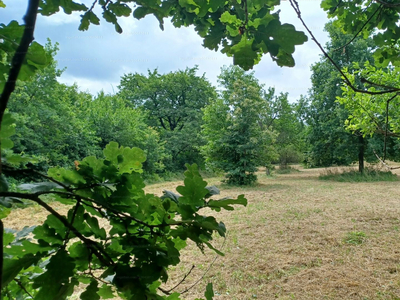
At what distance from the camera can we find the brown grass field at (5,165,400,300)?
1249 mm

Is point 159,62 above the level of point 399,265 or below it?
above

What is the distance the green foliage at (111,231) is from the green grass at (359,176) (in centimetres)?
615

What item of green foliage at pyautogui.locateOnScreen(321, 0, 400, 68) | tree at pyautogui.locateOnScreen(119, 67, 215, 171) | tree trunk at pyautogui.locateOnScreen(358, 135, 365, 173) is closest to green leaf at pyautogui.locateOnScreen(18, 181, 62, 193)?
green foliage at pyautogui.locateOnScreen(321, 0, 400, 68)

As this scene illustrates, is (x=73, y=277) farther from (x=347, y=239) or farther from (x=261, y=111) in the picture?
(x=261, y=111)

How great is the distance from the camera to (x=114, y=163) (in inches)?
12.1

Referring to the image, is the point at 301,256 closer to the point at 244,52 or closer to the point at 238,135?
the point at 244,52

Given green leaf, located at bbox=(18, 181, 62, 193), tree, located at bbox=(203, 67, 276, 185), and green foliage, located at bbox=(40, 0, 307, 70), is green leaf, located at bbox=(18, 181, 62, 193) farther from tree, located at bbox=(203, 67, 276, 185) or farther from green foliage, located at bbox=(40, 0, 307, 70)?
tree, located at bbox=(203, 67, 276, 185)

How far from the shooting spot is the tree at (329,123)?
583 centimetres

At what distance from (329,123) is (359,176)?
1507 millimetres

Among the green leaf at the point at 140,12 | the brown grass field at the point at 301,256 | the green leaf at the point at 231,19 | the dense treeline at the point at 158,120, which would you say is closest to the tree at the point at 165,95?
the dense treeline at the point at 158,120

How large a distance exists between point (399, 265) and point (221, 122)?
4.19 metres

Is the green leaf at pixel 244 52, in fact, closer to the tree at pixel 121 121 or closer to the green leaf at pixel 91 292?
the green leaf at pixel 91 292

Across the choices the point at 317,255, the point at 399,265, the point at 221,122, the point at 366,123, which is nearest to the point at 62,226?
the point at 317,255

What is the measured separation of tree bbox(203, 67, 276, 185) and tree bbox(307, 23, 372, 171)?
1.94m
